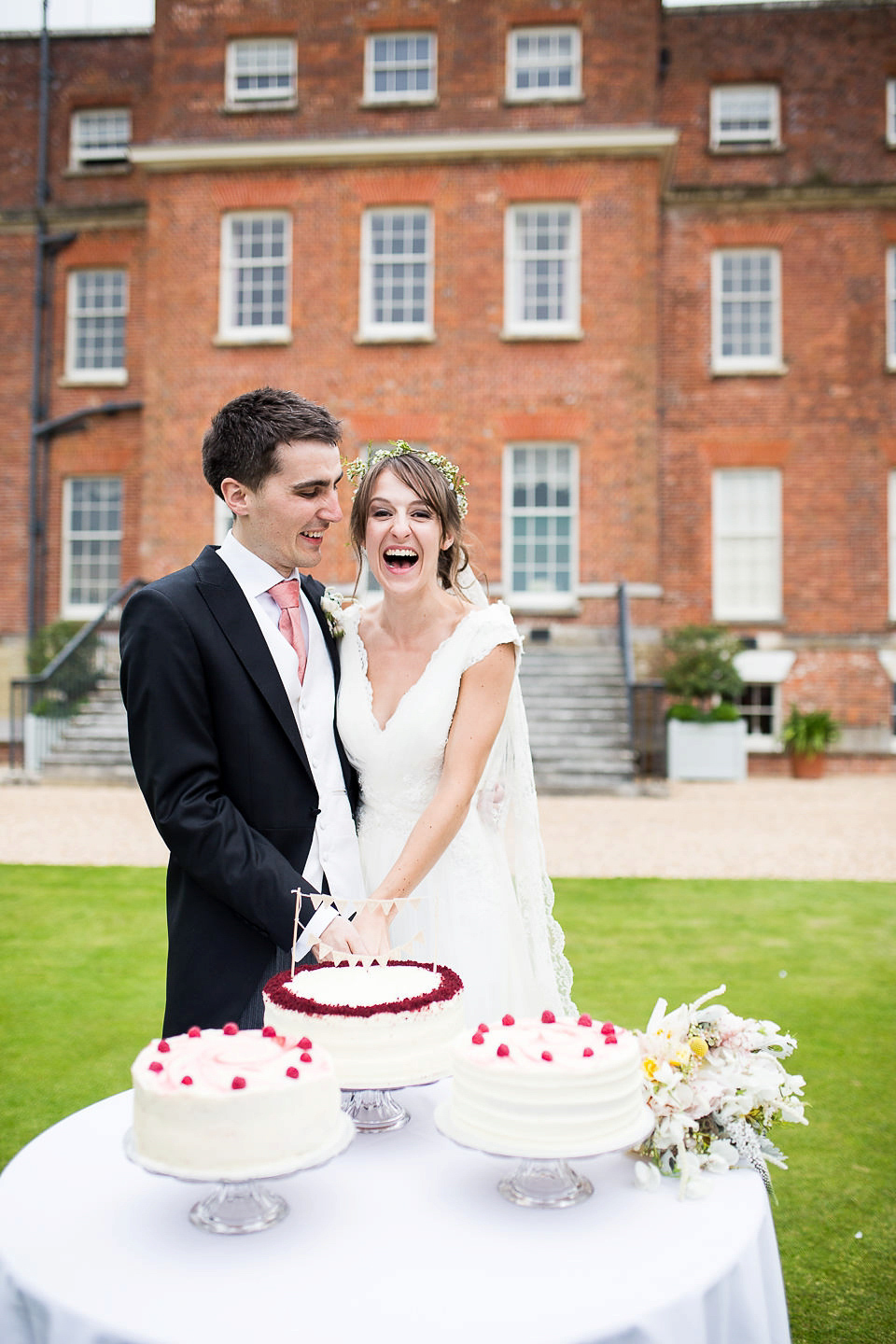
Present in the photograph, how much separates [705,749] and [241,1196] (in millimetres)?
14431

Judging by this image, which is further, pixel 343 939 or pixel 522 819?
pixel 522 819

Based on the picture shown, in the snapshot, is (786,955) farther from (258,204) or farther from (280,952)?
(258,204)

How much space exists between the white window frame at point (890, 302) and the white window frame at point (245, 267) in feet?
31.3

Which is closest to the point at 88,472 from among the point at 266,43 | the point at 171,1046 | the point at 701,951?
the point at 266,43

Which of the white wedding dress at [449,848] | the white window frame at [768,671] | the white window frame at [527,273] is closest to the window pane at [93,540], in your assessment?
the white window frame at [527,273]

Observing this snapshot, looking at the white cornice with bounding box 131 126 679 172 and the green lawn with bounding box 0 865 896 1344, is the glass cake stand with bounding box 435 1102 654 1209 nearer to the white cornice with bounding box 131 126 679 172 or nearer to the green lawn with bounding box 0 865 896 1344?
the green lawn with bounding box 0 865 896 1344

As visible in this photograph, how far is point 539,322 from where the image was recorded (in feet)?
55.6

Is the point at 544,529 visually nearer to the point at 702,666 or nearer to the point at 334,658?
the point at 702,666

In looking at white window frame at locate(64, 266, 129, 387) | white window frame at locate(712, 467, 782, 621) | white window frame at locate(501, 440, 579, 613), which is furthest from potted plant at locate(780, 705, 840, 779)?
white window frame at locate(64, 266, 129, 387)

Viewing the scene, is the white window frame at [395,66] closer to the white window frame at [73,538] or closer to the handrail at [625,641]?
the white window frame at [73,538]

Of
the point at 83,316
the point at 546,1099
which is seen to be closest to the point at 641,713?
the point at 83,316

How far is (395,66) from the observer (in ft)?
56.1

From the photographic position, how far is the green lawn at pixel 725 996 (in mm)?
3297

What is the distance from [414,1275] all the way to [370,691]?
5.77ft
